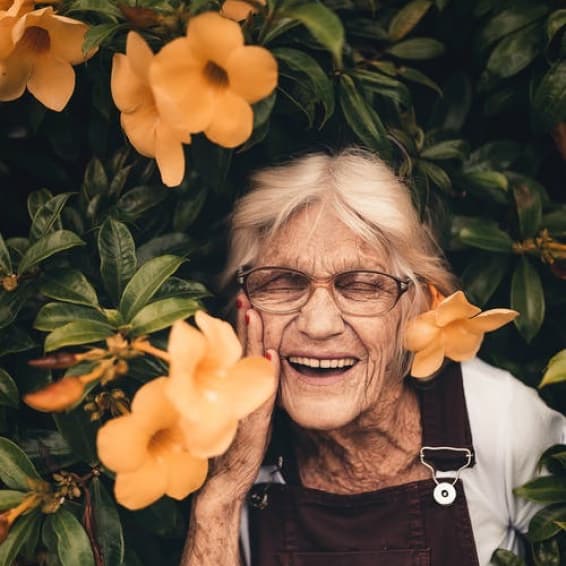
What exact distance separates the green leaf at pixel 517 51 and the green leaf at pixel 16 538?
155 cm

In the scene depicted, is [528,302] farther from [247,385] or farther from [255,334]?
[247,385]

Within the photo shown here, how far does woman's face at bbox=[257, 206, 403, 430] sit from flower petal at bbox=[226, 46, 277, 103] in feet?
1.28

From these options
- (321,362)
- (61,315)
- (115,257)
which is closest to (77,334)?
(61,315)

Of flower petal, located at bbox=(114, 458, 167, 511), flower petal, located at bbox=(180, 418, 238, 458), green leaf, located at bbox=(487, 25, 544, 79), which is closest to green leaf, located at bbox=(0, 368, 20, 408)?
flower petal, located at bbox=(114, 458, 167, 511)

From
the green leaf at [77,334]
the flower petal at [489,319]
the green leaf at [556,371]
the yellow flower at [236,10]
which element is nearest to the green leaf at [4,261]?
the green leaf at [77,334]

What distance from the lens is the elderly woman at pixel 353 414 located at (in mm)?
2010

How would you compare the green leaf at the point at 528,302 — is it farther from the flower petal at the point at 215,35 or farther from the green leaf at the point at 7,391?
the green leaf at the point at 7,391

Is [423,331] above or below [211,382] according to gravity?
below

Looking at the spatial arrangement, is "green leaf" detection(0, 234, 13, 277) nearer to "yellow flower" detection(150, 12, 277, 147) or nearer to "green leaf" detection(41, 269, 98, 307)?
"green leaf" detection(41, 269, 98, 307)

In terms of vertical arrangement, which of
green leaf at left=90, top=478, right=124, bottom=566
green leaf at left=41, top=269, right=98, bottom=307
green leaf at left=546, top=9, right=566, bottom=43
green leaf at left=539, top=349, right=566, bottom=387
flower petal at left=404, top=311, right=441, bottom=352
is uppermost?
green leaf at left=546, top=9, right=566, bottom=43

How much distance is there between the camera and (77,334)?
177cm

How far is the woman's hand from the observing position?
6.65ft

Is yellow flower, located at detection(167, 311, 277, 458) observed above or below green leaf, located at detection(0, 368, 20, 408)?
above

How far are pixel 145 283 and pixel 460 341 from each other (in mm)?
727
